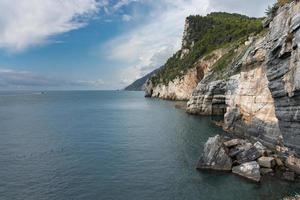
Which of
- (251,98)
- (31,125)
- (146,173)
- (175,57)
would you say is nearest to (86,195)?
(146,173)

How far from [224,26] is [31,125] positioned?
100 meters

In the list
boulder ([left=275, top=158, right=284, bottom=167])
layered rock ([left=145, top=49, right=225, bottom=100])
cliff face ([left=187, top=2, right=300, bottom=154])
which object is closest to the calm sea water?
boulder ([left=275, top=158, right=284, bottom=167])

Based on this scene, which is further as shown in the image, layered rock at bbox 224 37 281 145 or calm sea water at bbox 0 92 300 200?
layered rock at bbox 224 37 281 145

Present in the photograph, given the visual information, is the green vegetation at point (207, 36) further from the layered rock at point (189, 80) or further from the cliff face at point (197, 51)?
the layered rock at point (189, 80)

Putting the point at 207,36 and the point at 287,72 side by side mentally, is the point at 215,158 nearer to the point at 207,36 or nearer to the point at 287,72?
the point at 287,72

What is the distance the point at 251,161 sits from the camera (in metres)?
39.4

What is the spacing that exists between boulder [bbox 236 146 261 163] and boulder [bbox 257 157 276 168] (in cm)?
117

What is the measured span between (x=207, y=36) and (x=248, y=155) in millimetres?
112622

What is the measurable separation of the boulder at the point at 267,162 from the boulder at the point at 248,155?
3.82 feet

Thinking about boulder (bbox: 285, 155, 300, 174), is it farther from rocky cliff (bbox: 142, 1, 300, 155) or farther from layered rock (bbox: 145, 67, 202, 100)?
layered rock (bbox: 145, 67, 202, 100)

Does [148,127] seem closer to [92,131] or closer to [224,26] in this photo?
[92,131]

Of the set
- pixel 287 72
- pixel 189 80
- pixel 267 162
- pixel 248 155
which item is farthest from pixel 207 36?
pixel 267 162

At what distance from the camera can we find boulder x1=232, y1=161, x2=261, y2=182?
35.9m

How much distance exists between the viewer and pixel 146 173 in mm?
38625
